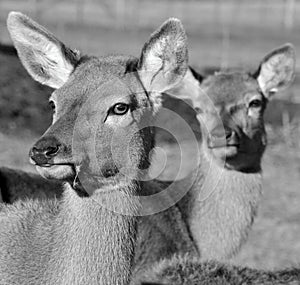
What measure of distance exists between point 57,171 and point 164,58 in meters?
1.35

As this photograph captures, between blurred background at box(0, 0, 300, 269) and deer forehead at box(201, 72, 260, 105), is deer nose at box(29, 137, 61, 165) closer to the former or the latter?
blurred background at box(0, 0, 300, 269)

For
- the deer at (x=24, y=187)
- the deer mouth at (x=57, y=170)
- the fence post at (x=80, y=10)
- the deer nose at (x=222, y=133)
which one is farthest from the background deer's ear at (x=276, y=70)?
the fence post at (x=80, y=10)

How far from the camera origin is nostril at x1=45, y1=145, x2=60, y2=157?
16.4 ft

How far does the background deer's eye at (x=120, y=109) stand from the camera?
18.5ft

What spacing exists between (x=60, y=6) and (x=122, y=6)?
510cm

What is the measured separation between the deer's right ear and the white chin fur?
959mm

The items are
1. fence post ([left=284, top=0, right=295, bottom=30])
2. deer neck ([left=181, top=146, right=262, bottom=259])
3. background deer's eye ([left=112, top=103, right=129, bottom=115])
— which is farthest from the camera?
fence post ([left=284, top=0, right=295, bottom=30])

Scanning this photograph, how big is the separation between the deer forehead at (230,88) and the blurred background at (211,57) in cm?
186

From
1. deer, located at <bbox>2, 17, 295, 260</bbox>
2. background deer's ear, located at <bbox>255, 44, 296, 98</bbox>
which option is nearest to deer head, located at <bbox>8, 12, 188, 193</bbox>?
deer, located at <bbox>2, 17, 295, 260</bbox>

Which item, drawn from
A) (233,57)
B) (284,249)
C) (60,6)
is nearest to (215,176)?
(284,249)

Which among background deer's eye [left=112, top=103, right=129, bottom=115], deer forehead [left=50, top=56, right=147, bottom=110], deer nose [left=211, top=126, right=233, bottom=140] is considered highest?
deer forehead [left=50, top=56, right=147, bottom=110]

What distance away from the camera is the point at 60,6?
144ft

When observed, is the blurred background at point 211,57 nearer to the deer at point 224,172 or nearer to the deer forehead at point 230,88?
the deer at point 224,172

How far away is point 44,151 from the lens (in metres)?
4.98
